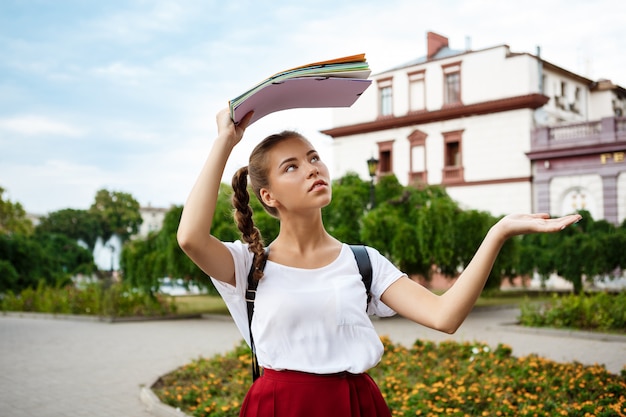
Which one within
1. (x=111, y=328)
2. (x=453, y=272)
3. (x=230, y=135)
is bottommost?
(x=111, y=328)

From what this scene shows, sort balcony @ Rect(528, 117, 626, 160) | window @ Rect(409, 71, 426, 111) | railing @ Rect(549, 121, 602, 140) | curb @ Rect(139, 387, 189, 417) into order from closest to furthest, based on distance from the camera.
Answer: curb @ Rect(139, 387, 189, 417) → balcony @ Rect(528, 117, 626, 160) → railing @ Rect(549, 121, 602, 140) → window @ Rect(409, 71, 426, 111)

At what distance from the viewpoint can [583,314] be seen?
45.8 feet

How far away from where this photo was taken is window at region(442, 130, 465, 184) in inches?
1272

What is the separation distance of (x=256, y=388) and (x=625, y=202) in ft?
93.1

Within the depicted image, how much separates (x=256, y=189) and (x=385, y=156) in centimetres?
3360

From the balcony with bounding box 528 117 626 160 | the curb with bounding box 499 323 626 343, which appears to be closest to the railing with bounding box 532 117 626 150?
the balcony with bounding box 528 117 626 160

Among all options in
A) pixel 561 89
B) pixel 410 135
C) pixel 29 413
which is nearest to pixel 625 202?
pixel 561 89

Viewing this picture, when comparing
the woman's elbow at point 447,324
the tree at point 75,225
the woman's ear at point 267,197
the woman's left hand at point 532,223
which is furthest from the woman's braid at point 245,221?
the tree at point 75,225

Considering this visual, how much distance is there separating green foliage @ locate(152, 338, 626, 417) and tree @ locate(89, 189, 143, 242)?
1989 inches

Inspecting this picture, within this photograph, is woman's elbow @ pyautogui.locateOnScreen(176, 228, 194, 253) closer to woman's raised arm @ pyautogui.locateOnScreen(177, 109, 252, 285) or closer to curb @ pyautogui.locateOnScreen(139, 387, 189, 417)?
woman's raised arm @ pyautogui.locateOnScreen(177, 109, 252, 285)

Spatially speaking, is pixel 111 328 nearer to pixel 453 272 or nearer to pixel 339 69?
pixel 453 272

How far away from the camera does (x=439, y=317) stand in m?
2.25

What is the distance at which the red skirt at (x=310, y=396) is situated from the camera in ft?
7.31

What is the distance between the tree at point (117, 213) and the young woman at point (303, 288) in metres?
57.1
